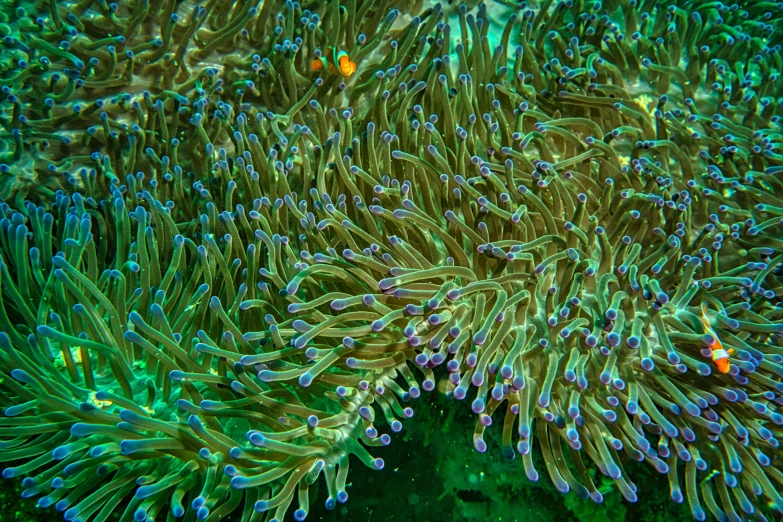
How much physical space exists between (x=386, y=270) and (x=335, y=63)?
1.43m

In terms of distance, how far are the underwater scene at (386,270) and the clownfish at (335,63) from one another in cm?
2

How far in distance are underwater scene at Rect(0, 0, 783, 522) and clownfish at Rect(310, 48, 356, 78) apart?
1.0 inches

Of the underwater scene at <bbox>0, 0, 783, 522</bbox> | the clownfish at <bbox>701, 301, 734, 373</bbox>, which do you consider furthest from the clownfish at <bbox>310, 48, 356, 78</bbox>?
the clownfish at <bbox>701, 301, 734, 373</bbox>

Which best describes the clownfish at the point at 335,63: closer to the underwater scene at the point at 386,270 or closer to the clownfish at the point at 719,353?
the underwater scene at the point at 386,270

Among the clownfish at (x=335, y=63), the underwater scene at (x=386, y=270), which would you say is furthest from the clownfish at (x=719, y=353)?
the clownfish at (x=335, y=63)

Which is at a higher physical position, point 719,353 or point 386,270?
point 386,270

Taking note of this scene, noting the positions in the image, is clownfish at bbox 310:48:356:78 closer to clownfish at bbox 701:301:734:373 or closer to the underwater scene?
the underwater scene

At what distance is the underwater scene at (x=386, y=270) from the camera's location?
6.64 ft

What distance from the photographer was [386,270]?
214 cm

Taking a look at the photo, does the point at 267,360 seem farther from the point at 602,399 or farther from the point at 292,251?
the point at 602,399

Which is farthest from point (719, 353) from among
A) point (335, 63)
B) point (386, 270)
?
point (335, 63)

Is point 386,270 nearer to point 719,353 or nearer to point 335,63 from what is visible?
point 719,353

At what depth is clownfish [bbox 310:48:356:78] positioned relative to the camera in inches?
115

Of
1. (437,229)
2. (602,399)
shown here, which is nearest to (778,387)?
(602,399)
